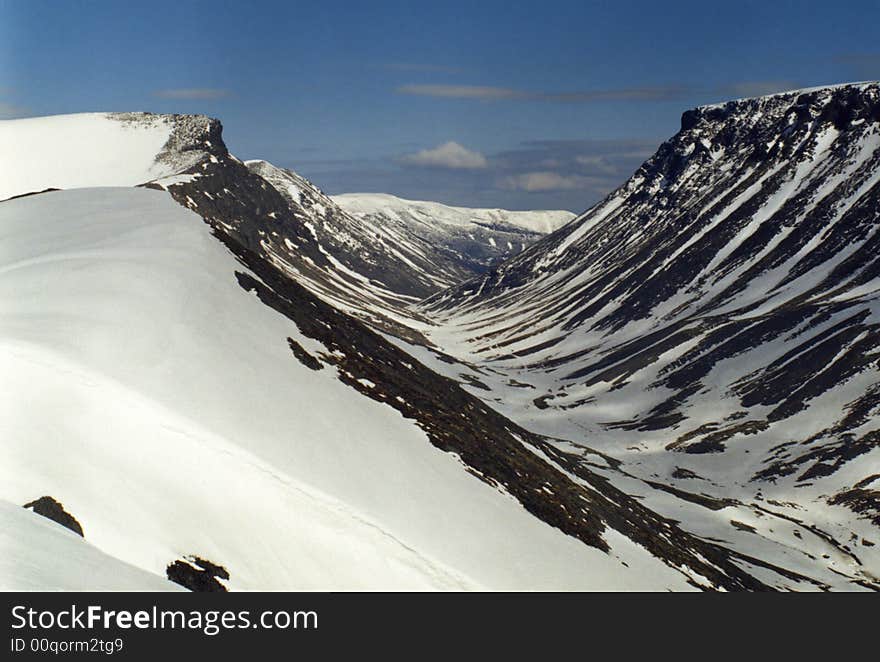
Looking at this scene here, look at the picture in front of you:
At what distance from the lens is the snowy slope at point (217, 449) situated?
25297mm

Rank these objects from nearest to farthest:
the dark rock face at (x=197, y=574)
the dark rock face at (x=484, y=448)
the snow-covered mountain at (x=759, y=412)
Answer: the dark rock face at (x=197, y=574) < the dark rock face at (x=484, y=448) < the snow-covered mountain at (x=759, y=412)

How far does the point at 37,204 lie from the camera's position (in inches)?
2222

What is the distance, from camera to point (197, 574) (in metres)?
23.5

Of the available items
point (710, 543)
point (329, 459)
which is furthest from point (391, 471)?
point (710, 543)

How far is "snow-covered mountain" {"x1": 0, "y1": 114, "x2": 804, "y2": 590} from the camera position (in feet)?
79.5

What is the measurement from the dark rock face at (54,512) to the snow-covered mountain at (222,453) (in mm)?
80

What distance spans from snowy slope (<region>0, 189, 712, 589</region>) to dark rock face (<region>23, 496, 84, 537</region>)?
492 millimetres

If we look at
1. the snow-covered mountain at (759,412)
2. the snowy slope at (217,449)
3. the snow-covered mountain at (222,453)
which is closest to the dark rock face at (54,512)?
the snow-covered mountain at (222,453)

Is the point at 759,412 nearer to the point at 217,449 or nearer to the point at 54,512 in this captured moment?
the point at 217,449

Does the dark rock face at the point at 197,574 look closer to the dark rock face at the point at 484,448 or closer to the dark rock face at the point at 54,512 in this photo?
the dark rock face at the point at 54,512

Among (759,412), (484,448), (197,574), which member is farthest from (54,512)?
(759,412)

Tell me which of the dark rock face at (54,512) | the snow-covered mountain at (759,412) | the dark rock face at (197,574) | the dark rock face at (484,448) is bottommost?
the dark rock face at (197,574)
